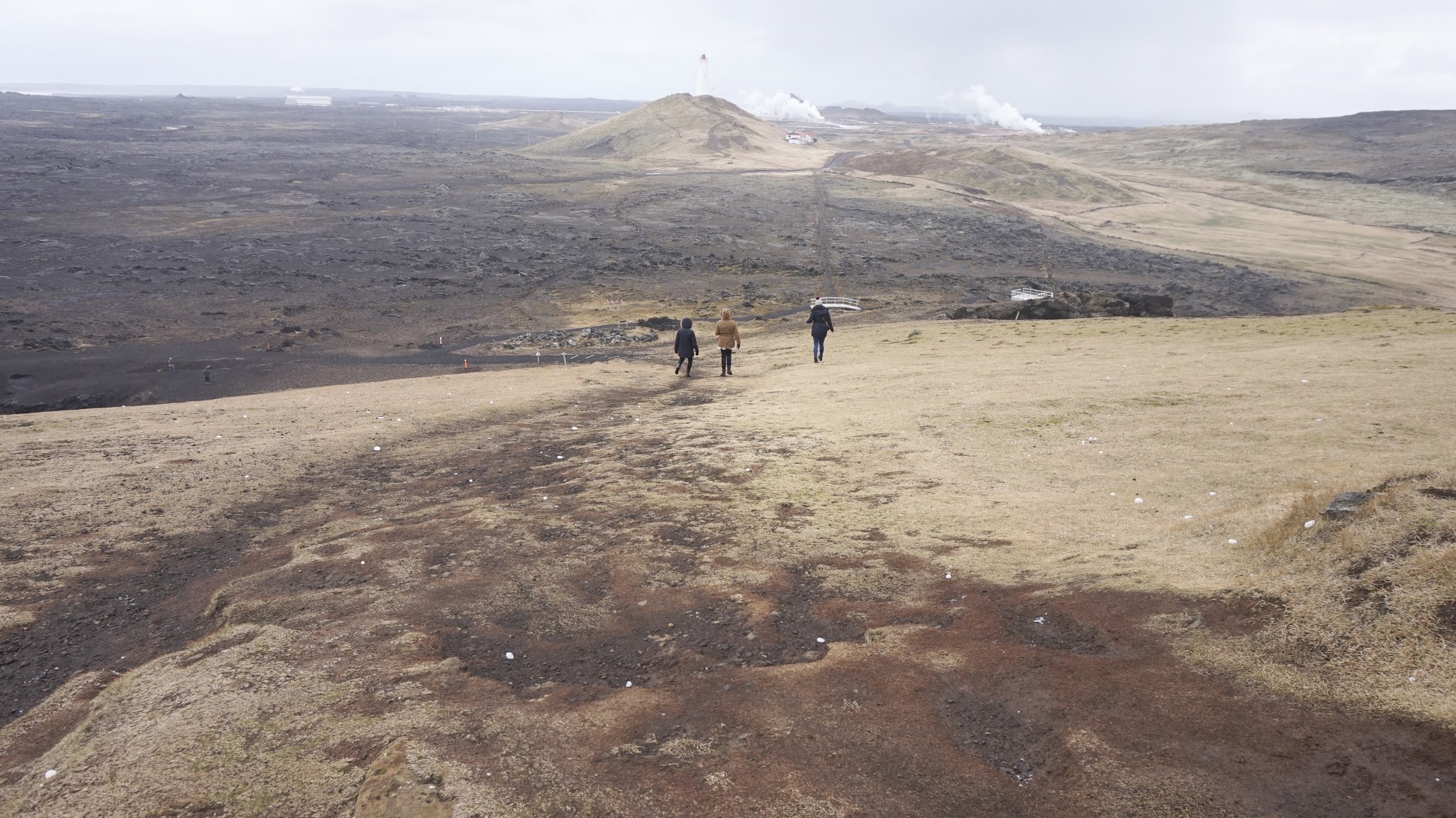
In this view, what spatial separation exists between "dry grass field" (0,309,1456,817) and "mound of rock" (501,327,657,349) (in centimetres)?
1476

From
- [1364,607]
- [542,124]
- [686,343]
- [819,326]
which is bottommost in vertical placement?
[686,343]

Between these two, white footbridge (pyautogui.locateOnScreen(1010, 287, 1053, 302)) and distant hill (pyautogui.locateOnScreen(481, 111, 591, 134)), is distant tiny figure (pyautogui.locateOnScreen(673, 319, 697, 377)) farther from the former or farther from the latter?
distant hill (pyautogui.locateOnScreen(481, 111, 591, 134))

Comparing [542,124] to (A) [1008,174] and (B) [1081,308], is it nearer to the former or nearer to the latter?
(A) [1008,174]

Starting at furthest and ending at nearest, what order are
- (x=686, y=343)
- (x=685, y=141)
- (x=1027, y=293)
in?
(x=685, y=141) → (x=1027, y=293) → (x=686, y=343)

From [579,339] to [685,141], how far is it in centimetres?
8600

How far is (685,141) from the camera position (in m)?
112

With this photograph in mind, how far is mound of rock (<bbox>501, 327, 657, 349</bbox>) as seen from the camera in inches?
1230

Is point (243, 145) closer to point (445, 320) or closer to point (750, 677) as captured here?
point (445, 320)

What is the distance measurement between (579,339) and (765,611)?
24.4 metres

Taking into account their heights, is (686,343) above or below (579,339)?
above

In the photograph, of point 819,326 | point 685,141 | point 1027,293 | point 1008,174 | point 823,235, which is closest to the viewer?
point 819,326

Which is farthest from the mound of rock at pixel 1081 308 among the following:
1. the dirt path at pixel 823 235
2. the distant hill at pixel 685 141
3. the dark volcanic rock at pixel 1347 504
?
the distant hill at pixel 685 141

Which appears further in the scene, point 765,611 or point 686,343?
point 686,343

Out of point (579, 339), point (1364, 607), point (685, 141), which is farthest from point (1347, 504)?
point (685, 141)
